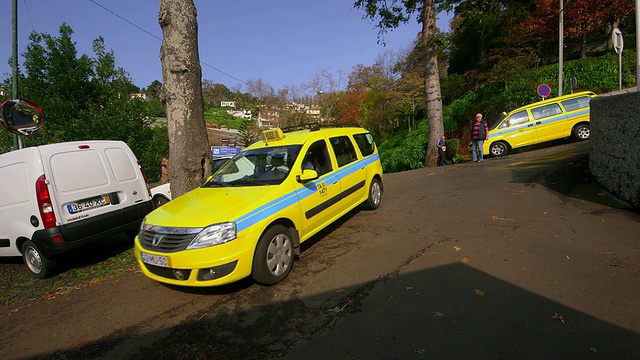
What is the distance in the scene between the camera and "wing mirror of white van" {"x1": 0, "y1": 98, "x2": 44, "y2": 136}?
6965 mm

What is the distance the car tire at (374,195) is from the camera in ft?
22.5

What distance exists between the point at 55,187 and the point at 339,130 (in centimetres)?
446

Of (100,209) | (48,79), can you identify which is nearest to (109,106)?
(48,79)

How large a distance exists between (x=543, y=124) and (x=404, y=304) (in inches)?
497

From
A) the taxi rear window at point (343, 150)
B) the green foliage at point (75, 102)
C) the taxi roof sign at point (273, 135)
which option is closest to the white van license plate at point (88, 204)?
the taxi roof sign at point (273, 135)

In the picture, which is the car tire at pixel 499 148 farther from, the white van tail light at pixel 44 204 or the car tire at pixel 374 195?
the white van tail light at pixel 44 204

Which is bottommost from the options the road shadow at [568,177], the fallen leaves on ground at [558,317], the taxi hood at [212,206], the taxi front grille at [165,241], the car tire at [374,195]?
the fallen leaves on ground at [558,317]

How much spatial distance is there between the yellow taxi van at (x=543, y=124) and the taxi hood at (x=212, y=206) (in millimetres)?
12217

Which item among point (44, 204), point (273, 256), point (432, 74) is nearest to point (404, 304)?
point (273, 256)

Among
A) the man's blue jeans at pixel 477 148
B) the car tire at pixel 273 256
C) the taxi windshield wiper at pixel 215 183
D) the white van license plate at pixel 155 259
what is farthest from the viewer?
the man's blue jeans at pixel 477 148

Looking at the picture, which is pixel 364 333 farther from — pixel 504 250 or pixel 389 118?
pixel 389 118

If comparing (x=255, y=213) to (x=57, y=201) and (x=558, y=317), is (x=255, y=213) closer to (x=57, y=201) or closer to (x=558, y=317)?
(x=558, y=317)

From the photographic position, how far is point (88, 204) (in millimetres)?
5500

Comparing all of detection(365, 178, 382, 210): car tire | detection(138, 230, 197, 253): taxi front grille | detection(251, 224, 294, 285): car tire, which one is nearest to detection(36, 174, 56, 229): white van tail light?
detection(138, 230, 197, 253): taxi front grille
